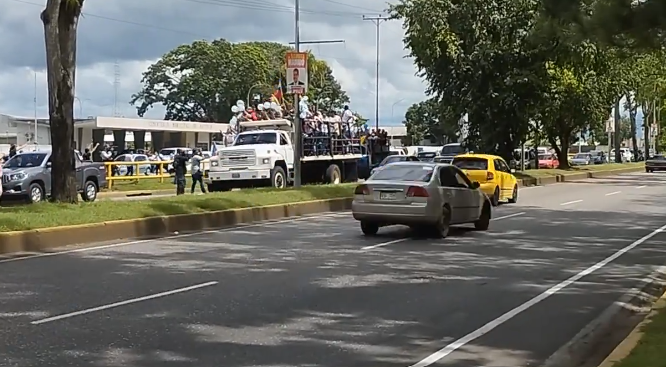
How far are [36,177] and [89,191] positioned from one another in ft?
7.92

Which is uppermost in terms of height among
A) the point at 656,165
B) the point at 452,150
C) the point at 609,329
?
the point at 452,150

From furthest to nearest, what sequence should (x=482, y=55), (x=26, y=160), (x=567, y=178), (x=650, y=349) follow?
(x=567, y=178) < (x=482, y=55) < (x=26, y=160) < (x=650, y=349)

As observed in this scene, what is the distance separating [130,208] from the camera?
1930cm

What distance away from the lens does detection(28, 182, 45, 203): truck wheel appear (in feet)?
85.6

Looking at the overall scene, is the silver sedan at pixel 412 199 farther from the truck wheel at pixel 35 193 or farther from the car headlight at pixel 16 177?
the car headlight at pixel 16 177

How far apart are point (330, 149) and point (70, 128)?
1685cm

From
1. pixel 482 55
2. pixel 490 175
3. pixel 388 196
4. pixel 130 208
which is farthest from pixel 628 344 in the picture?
pixel 482 55

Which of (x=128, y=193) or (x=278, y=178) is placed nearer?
(x=278, y=178)

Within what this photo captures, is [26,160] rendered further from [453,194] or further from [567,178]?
[567,178]

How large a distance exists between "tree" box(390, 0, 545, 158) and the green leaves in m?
41.8

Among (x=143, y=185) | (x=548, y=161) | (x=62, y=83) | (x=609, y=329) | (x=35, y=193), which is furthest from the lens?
(x=548, y=161)

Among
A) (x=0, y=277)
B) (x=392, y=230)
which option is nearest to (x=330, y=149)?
(x=392, y=230)

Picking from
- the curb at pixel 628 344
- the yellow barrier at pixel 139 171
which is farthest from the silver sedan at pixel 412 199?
the yellow barrier at pixel 139 171

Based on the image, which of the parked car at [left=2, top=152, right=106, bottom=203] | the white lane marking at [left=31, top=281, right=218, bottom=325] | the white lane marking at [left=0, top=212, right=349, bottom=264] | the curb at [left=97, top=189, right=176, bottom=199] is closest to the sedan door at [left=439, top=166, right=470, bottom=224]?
the white lane marking at [left=0, top=212, right=349, bottom=264]
